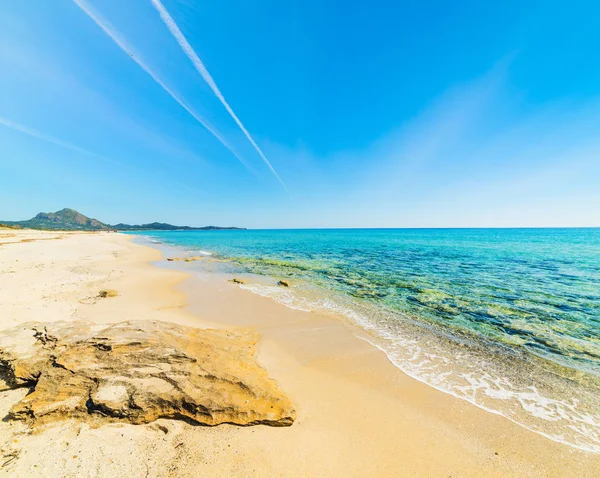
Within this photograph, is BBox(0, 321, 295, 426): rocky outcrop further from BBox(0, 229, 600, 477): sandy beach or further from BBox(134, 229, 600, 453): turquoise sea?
BBox(134, 229, 600, 453): turquoise sea

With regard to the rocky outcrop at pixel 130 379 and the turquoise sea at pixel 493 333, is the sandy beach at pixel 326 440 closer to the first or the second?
the rocky outcrop at pixel 130 379

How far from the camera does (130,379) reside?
4.30 meters

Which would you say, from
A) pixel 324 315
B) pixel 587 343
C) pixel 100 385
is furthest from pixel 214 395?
pixel 587 343

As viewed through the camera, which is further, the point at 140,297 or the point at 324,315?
the point at 140,297

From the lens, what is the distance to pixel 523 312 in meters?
10.7

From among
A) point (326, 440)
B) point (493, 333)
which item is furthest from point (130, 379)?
point (493, 333)

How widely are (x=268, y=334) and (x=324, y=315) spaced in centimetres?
300

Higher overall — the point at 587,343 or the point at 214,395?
the point at 214,395

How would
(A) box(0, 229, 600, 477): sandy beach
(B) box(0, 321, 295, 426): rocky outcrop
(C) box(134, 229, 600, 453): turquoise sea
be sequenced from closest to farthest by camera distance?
(A) box(0, 229, 600, 477): sandy beach < (B) box(0, 321, 295, 426): rocky outcrop < (C) box(134, 229, 600, 453): turquoise sea

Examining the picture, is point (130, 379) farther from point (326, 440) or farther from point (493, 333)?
point (493, 333)

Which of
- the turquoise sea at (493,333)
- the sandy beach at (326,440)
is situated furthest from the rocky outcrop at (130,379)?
the turquoise sea at (493,333)

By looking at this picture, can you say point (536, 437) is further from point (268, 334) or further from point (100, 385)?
point (100, 385)

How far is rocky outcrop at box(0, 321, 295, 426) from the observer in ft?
12.5

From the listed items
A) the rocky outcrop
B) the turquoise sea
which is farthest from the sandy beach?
the turquoise sea
